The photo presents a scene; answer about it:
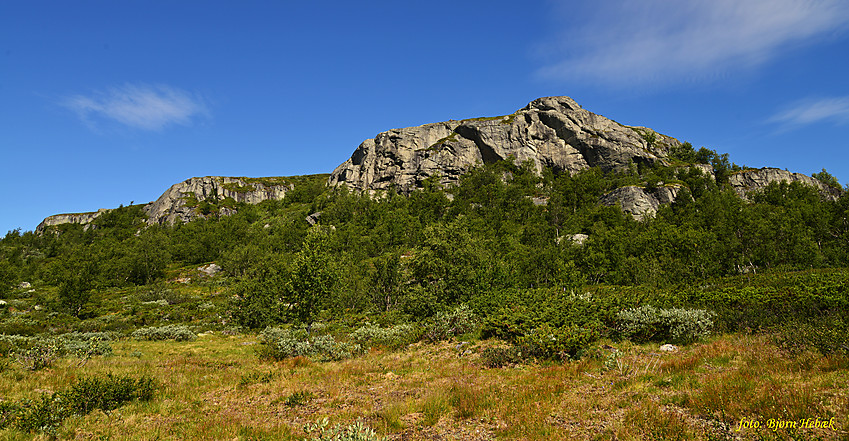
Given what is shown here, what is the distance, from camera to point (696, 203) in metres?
96.4

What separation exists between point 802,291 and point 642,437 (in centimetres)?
1660

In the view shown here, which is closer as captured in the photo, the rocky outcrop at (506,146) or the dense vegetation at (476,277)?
the dense vegetation at (476,277)

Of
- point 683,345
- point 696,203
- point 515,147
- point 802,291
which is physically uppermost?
point 515,147

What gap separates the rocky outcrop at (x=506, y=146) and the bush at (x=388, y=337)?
5223 inches

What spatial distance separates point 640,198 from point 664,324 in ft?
323

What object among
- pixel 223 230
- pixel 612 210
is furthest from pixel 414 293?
pixel 223 230

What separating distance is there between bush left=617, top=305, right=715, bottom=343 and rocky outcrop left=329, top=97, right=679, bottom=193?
137979 millimetres

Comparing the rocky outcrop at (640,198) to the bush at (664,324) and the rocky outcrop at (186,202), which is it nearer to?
the bush at (664,324)

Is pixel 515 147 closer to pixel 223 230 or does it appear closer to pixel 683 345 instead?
pixel 223 230

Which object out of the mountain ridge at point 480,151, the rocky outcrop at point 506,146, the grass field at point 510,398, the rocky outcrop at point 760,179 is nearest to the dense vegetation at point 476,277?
the grass field at point 510,398

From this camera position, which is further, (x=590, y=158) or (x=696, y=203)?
(x=590, y=158)

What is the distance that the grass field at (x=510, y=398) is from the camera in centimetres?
774

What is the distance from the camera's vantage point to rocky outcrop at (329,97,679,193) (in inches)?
6048

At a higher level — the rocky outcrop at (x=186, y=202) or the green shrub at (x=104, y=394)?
the rocky outcrop at (x=186, y=202)
